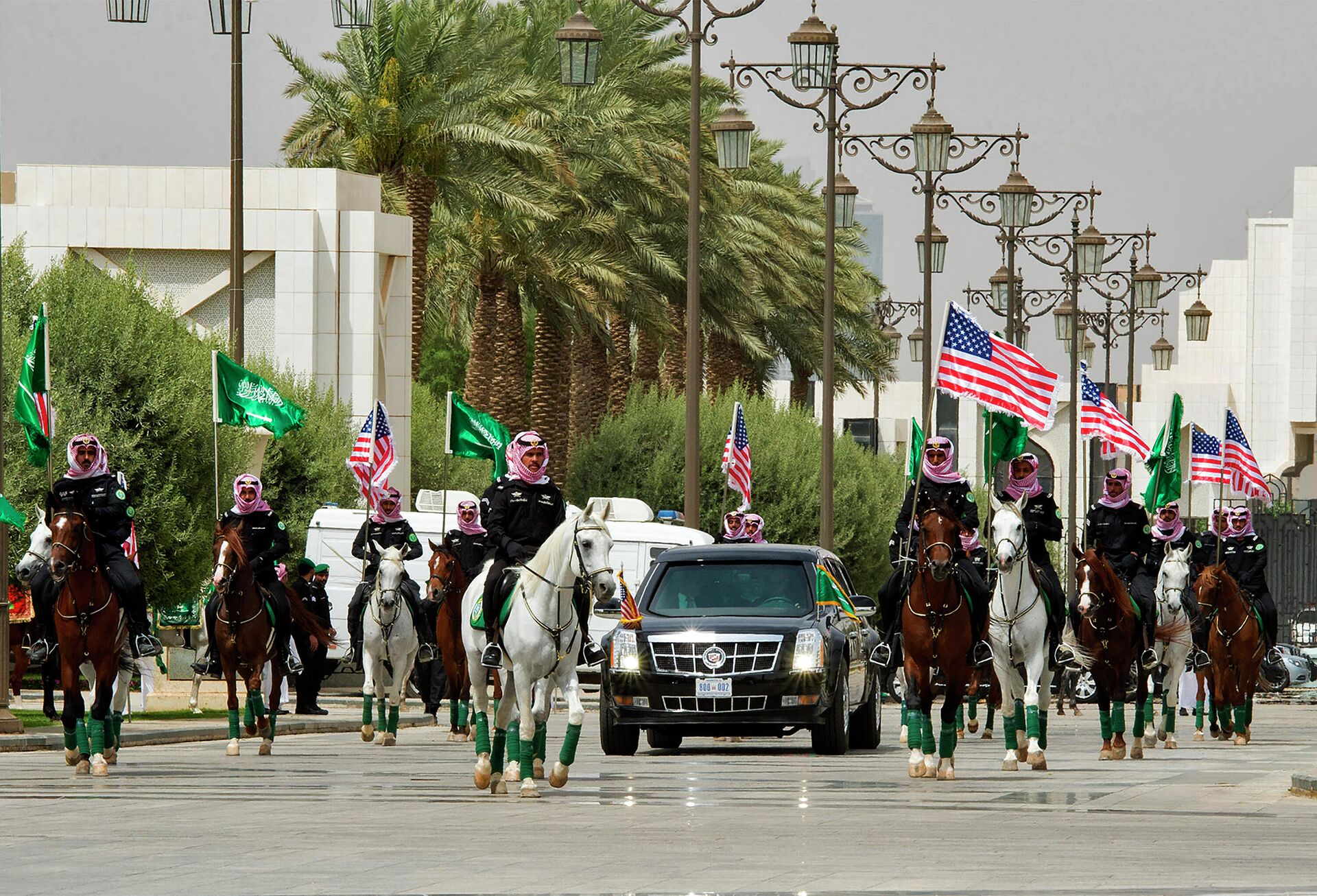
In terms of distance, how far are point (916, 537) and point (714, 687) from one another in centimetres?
300

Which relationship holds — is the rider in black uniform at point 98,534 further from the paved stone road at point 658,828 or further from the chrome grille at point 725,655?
the chrome grille at point 725,655

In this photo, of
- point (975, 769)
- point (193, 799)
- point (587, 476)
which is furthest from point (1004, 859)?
point (587, 476)

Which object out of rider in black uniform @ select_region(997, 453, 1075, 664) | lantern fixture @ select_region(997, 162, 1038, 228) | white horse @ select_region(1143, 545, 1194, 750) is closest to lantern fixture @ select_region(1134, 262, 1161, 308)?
lantern fixture @ select_region(997, 162, 1038, 228)

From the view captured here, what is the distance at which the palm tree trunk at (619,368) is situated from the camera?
5384 centimetres

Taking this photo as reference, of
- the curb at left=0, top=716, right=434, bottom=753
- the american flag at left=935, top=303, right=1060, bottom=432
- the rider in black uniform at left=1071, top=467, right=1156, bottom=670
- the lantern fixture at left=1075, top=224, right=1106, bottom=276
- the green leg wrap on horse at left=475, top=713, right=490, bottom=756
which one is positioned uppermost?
the lantern fixture at left=1075, top=224, right=1106, bottom=276

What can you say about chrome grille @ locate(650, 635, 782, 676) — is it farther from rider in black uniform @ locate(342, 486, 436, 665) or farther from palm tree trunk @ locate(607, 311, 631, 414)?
palm tree trunk @ locate(607, 311, 631, 414)

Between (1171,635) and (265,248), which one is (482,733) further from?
(265,248)

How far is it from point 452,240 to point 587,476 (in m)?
8.02

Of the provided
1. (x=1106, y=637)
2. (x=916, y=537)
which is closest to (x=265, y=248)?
(x=1106, y=637)

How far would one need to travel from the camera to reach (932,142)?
3675cm

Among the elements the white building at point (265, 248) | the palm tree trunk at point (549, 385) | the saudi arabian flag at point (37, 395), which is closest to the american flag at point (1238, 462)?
the saudi arabian flag at point (37, 395)

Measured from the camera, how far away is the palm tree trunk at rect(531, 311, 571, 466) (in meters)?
50.0

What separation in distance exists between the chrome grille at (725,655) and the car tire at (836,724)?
2.40 ft

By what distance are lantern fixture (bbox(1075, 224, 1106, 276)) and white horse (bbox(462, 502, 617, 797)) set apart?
2964cm
